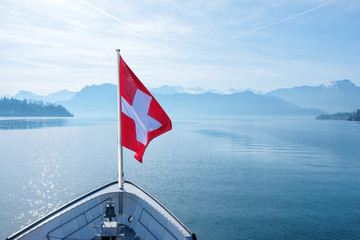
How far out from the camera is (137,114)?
38.2ft

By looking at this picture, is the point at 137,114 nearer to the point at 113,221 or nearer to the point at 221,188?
the point at 113,221

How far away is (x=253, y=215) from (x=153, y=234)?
15522mm

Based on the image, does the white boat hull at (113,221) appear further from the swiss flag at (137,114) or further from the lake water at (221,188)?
the lake water at (221,188)

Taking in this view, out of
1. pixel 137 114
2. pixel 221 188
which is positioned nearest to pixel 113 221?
pixel 137 114

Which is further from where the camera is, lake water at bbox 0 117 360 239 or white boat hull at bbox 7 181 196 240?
lake water at bbox 0 117 360 239

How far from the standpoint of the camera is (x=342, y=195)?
102ft

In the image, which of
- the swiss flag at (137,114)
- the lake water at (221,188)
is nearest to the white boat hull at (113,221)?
the swiss flag at (137,114)

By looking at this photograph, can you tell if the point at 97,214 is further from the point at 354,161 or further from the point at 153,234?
the point at 354,161

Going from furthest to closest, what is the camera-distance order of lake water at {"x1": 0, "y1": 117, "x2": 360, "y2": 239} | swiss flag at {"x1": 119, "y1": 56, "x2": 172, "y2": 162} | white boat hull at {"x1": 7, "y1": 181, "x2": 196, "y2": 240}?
lake water at {"x1": 0, "y1": 117, "x2": 360, "y2": 239} < swiss flag at {"x1": 119, "y1": 56, "x2": 172, "y2": 162} < white boat hull at {"x1": 7, "y1": 181, "x2": 196, "y2": 240}

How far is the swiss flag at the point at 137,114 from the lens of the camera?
1150cm

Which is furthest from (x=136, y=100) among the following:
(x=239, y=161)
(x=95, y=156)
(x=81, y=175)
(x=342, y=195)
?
(x=95, y=156)

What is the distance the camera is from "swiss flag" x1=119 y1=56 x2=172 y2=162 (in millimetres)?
11500

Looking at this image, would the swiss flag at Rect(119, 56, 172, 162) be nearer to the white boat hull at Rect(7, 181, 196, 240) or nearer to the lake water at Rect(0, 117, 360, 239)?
the white boat hull at Rect(7, 181, 196, 240)

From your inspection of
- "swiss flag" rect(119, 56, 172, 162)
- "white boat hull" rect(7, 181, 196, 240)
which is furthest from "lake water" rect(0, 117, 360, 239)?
"swiss flag" rect(119, 56, 172, 162)
